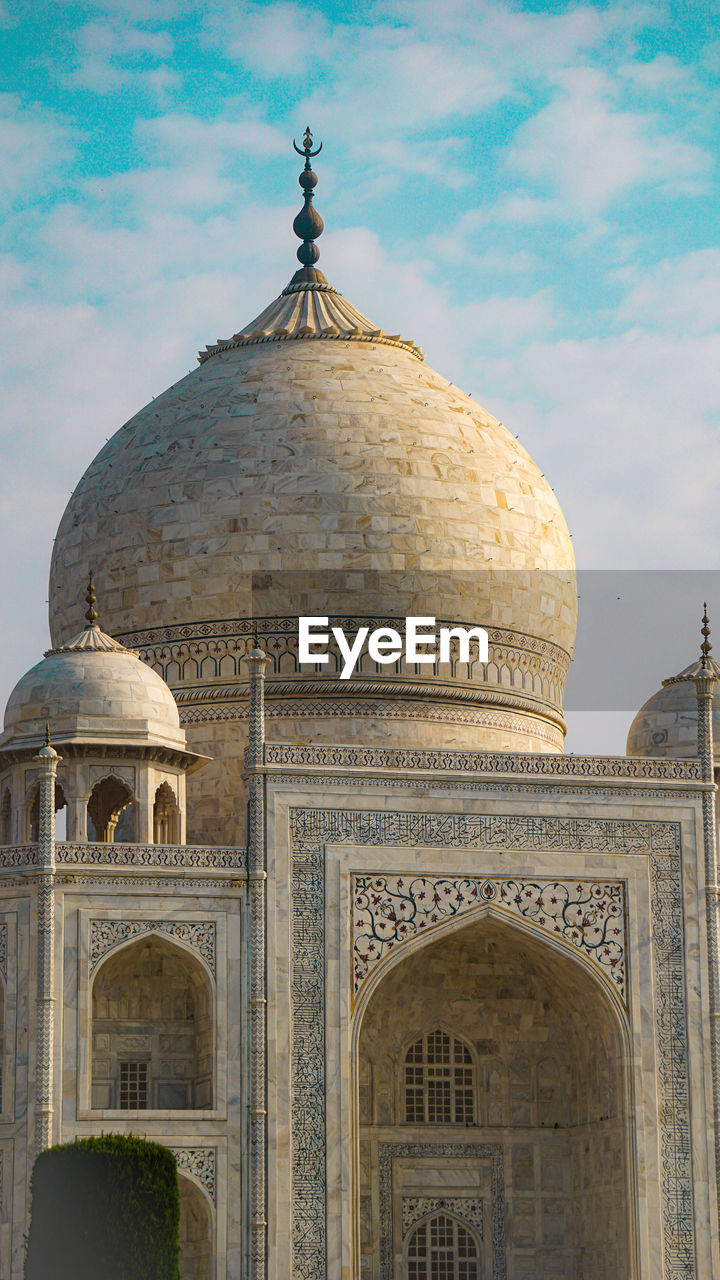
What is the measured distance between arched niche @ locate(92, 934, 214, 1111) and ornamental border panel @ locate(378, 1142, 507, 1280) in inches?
86.9

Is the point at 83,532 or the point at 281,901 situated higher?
the point at 83,532

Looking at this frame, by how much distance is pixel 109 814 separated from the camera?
25047 mm

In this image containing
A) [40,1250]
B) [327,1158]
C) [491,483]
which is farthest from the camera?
[491,483]

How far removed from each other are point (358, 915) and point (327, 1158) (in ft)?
7.27

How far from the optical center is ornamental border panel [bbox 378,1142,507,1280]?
76.5 feet

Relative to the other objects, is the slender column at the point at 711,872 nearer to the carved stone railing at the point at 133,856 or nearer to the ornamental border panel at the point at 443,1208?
the ornamental border panel at the point at 443,1208

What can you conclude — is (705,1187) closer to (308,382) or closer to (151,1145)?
(151,1145)

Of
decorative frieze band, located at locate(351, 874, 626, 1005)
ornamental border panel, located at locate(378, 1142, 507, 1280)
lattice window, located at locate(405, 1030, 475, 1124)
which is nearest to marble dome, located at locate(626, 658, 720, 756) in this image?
decorative frieze band, located at locate(351, 874, 626, 1005)

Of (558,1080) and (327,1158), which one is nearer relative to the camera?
(327,1158)

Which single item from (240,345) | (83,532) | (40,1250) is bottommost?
(40,1250)

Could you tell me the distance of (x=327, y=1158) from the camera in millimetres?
21875

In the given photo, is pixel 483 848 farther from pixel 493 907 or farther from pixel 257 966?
Result: pixel 257 966

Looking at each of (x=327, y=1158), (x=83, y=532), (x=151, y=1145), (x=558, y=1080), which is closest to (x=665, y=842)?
(x=558, y=1080)

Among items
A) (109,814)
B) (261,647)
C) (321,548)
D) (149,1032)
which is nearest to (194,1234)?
(149,1032)
